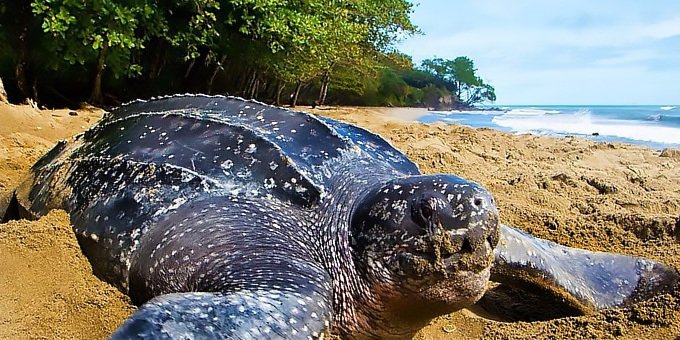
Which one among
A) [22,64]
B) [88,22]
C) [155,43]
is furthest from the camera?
[155,43]

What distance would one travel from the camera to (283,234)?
4.81 feet

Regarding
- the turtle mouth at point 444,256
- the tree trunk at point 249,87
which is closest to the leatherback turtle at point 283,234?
the turtle mouth at point 444,256

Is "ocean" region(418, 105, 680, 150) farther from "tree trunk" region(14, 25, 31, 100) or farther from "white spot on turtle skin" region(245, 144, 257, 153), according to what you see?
"tree trunk" region(14, 25, 31, 100)

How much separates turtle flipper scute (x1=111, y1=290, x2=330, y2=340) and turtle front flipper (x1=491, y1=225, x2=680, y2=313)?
0.73 meters

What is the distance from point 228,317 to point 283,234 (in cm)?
40

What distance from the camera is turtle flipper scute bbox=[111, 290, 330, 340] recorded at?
1036mm

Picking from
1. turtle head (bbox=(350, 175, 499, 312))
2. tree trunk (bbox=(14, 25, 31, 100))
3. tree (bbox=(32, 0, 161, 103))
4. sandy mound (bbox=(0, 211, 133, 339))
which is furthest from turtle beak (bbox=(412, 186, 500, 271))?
tree trunk (bbox=(14, 25, 31, 100))

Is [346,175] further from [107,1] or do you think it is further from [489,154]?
[107,1]

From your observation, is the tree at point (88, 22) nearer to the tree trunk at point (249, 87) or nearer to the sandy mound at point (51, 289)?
the sandy mound at point (51, 289)

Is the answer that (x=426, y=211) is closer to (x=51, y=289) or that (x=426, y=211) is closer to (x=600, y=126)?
(x=51, y=289)

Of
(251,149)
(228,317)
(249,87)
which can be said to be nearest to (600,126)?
(249,87)

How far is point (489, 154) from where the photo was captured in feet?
14.4

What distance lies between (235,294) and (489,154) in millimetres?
3505

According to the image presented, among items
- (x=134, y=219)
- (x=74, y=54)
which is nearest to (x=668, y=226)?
(x=134, y=219)
